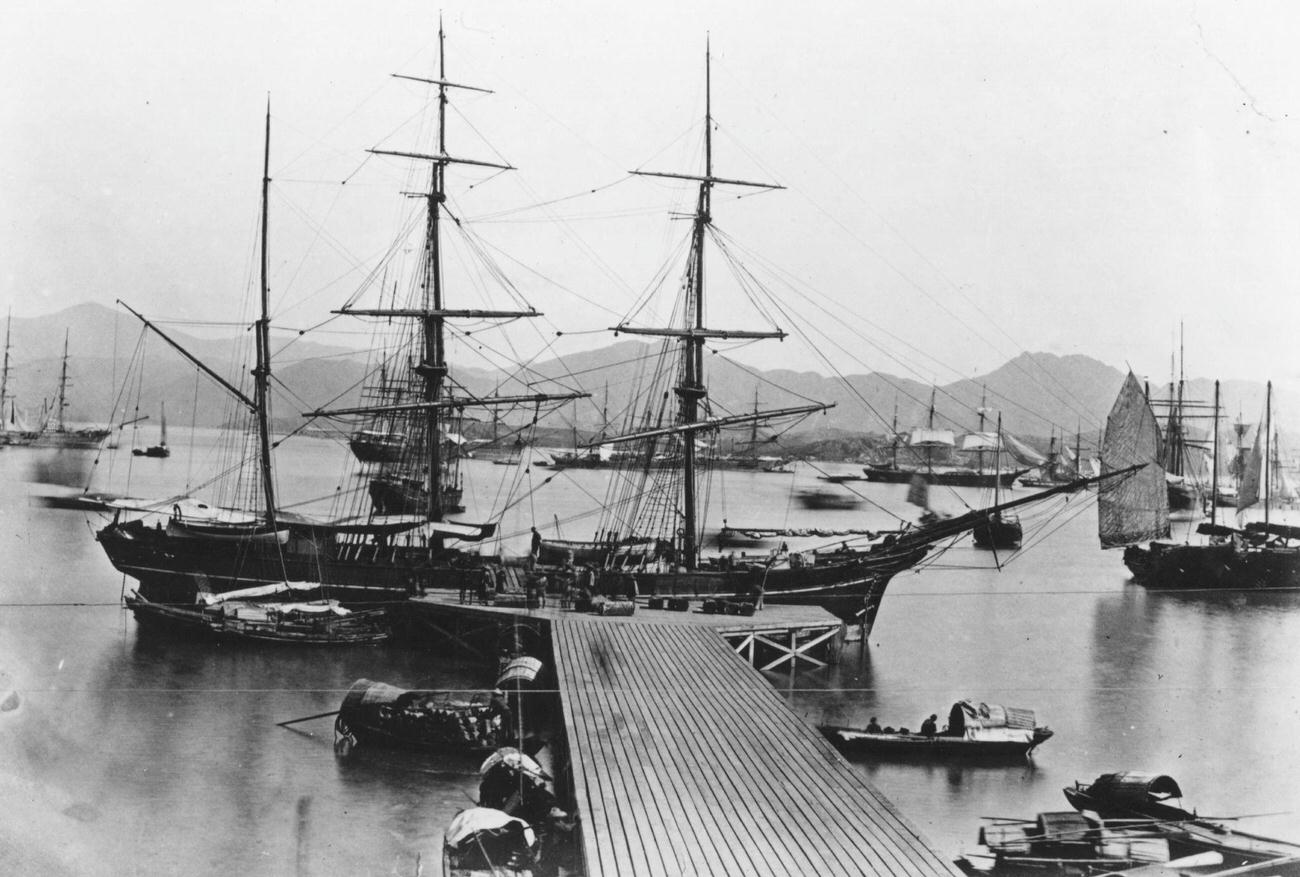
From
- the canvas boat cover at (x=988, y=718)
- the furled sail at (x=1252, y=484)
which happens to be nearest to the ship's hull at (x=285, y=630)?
the canvas boat cover at (x=988, y=718)

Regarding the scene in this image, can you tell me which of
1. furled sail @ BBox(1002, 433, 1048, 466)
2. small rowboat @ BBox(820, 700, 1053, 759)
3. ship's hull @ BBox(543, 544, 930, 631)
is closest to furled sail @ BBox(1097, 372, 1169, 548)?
ship's hull @ BBox(543, 544, 930, 631)

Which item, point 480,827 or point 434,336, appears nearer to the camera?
point 480,827

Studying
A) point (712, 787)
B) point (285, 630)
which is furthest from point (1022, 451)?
A: point (712, 787)

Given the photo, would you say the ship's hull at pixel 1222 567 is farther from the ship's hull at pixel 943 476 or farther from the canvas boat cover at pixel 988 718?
the ship's hull at pixel 943 476

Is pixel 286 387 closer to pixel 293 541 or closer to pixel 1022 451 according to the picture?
pixel 293 541

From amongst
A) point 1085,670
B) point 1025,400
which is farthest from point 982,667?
point 1025,400

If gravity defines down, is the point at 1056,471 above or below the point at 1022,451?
below

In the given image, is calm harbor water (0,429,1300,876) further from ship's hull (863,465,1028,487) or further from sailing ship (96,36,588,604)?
ship's hull (863,465,1028,487)
